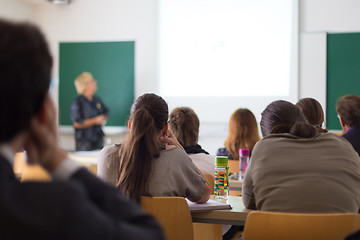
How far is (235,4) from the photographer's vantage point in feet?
20.9

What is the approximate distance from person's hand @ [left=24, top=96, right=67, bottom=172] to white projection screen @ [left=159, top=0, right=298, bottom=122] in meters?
5.72

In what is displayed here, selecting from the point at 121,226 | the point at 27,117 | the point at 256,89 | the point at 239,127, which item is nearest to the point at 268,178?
the point at 121,226

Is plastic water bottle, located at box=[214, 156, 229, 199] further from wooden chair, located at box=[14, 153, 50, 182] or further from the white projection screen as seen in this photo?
the white projection screen

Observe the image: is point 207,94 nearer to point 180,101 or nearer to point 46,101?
point 180,101

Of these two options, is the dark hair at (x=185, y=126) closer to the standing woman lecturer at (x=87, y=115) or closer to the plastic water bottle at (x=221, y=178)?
the plastic water bottle at (x=221, y=178)

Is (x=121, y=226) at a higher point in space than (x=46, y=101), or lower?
lower

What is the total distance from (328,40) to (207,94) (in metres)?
1.97

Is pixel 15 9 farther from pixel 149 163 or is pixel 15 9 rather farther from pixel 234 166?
pixel 149 163

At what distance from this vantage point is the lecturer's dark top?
6383 millimetres

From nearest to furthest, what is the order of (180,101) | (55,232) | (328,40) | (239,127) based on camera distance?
(55,232) < (239,127) < (328,40) < (180,101)

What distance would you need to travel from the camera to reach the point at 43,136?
0.76 m

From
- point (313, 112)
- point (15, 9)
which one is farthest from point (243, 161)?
point (15, 9)

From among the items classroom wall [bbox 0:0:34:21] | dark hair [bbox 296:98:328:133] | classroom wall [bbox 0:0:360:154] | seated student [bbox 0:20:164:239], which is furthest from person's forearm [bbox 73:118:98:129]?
seated student [bbox 0:20:164:239]

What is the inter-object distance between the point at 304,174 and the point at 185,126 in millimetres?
1399
